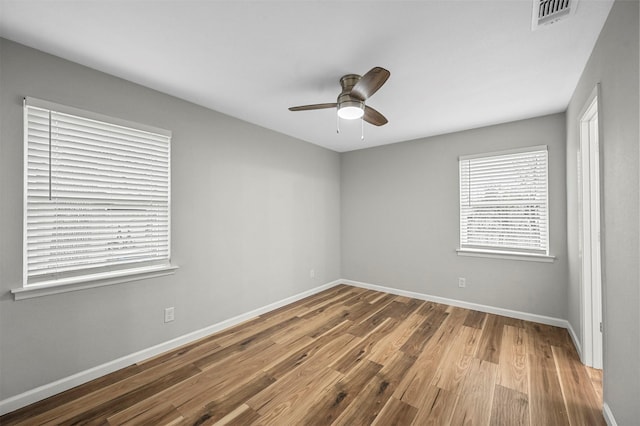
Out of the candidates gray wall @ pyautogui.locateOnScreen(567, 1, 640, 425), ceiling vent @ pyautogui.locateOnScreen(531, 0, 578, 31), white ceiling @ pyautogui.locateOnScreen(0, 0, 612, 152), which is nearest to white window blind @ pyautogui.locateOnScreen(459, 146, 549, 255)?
white ceiling @ pyautogui.locateOnScreen(0, 0, 612, 152)

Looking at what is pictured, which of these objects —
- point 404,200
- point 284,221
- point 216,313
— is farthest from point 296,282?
point 404,200

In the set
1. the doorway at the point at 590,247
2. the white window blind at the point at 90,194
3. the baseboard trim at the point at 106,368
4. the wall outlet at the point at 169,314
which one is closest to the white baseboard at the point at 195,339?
the baseboard trim at the point at 106,368

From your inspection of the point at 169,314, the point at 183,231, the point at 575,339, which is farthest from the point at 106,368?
the point at 575,339

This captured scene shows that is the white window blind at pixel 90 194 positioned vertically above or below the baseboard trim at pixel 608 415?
above

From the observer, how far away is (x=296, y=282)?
413 centimetres

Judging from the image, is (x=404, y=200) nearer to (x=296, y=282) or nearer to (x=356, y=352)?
(x=296, y=282)

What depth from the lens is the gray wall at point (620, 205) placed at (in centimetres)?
130

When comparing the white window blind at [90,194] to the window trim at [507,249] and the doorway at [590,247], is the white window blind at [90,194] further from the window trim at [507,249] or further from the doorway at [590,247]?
the doorway at [590,247]

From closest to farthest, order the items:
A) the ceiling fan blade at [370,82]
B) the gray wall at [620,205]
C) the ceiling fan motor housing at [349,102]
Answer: the gray wall at [620,205]
the ceiling fan blade at [370,82]
the ceiling fan motor housing at [349,102]

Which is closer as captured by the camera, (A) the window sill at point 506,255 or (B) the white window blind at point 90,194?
(B) the white window blind at point 90,194

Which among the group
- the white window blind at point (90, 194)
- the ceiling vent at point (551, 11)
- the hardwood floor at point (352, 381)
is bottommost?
the hardwood floor at point (352, 381)

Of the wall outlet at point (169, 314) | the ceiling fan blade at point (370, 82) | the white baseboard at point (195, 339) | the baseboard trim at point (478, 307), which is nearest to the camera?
the ceiling fan blade at point (370, 82)

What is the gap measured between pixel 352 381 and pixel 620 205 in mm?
2085

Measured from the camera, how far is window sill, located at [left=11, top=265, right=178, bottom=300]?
1879 millimetres
